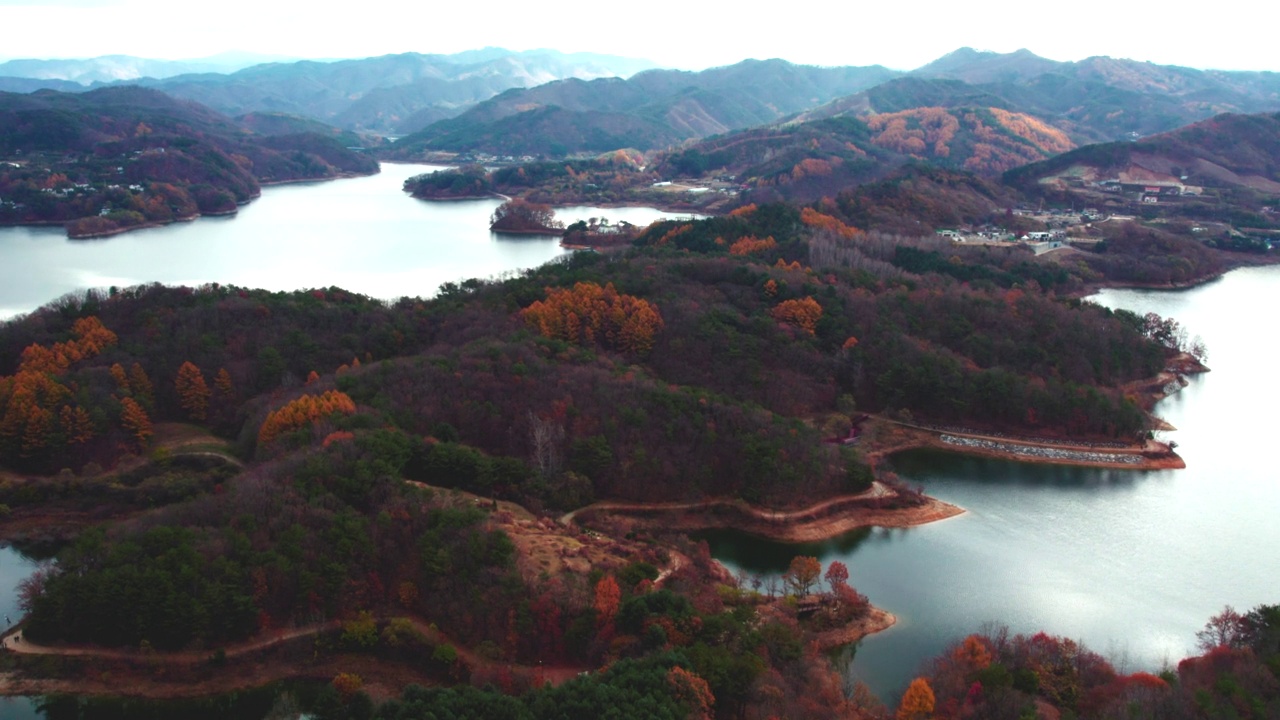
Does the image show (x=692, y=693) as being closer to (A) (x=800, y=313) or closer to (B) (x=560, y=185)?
(A) (x=800, y=313)

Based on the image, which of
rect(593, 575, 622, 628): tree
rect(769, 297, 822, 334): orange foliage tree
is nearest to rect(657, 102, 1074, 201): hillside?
rect(769, 297, 822, 334): orange foliage tree

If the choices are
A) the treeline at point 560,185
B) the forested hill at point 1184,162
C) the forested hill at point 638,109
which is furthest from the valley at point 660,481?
the forested hill at point 638,109

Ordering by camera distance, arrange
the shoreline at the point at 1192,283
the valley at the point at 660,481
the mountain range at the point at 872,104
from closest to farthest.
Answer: the valley at the point at 660,481
the shoreline at the point at 1192,283
the mountain range at the point at 872,104

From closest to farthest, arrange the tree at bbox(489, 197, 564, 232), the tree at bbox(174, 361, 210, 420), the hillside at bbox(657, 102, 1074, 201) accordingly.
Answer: the tree at bbox(174, 361, 210, 420) < the tree at bbox(489, 197, 564, 232) < the hillside at bbox(657, 102, 1074, 201)

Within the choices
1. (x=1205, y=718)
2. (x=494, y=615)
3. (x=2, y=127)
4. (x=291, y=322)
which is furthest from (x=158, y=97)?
(x=1205, y=718)

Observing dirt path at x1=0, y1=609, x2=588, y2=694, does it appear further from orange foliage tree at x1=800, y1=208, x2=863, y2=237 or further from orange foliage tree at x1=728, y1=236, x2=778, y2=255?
orange foliage tree at x1=800, y1=208, x2=863, y2=237

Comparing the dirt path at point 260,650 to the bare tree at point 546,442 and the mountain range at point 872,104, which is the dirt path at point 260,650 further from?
the mountain range at point 872,104

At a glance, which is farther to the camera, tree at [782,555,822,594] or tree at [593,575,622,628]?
tree at [782,555,822,594]
